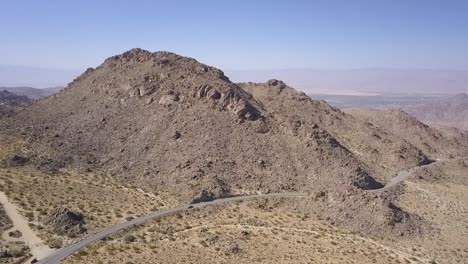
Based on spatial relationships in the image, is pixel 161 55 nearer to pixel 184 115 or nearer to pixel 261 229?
pixel 184 115

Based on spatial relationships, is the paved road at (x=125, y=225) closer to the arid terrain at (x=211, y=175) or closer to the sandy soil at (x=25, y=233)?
the arid terrain at (x=211, y=175)

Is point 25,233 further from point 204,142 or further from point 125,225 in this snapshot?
point 204,142

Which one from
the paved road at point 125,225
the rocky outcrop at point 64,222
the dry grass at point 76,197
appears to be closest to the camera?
the paved road at point 125,225

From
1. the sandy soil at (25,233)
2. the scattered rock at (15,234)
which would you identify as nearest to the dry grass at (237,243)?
the sandy soil at (25,233)

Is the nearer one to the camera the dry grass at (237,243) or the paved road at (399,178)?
the dry grass at (237,243)

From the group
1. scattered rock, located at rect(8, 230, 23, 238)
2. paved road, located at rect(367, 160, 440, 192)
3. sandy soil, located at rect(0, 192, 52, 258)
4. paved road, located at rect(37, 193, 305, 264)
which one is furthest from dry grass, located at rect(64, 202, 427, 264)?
paved road, located at rect(367, 160, 440, 192)

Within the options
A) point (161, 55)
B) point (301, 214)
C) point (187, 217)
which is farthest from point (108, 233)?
point (161, 55)

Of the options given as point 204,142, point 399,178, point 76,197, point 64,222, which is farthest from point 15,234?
point 399,178
